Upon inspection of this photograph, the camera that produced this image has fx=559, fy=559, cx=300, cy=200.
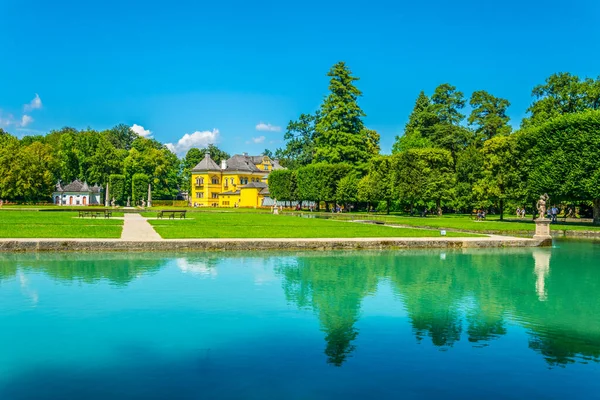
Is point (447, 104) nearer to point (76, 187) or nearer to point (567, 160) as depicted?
point (567, 160)

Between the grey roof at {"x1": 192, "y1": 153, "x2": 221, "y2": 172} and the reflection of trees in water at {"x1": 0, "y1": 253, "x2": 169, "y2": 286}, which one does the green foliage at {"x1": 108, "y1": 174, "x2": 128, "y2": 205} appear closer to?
the grey roof at {"x1": 192, "y1": 153, "x2": 221, "y2": 172}

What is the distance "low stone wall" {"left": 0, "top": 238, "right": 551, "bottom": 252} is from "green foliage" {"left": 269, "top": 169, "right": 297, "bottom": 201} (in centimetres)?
4668

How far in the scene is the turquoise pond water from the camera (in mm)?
6520

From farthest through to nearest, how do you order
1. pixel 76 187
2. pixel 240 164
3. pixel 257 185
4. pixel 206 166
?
pixel 240 164 → pixel 206 166 → pixel 257 185 → pixel 76 187

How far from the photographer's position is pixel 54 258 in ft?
54.3

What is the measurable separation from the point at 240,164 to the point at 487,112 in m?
42.8

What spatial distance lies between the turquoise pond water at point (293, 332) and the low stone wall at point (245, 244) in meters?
2.20

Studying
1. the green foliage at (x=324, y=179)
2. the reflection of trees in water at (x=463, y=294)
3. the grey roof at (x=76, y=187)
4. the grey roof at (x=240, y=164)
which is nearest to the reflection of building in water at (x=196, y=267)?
the reflection of trees in water at (x=463, y=294)

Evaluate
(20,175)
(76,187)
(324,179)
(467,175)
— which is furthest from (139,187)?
(467,175)

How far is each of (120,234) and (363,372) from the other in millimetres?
16487

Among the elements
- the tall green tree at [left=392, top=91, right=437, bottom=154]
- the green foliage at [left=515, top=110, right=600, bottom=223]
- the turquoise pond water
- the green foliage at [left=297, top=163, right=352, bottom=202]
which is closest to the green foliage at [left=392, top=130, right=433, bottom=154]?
the tall green tree at [left=392, top=91, right=437, bottom=154]

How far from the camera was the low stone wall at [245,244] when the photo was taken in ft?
58.6

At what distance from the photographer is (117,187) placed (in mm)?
80062

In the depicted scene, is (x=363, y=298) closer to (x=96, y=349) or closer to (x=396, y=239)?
(x=96, y=349)
